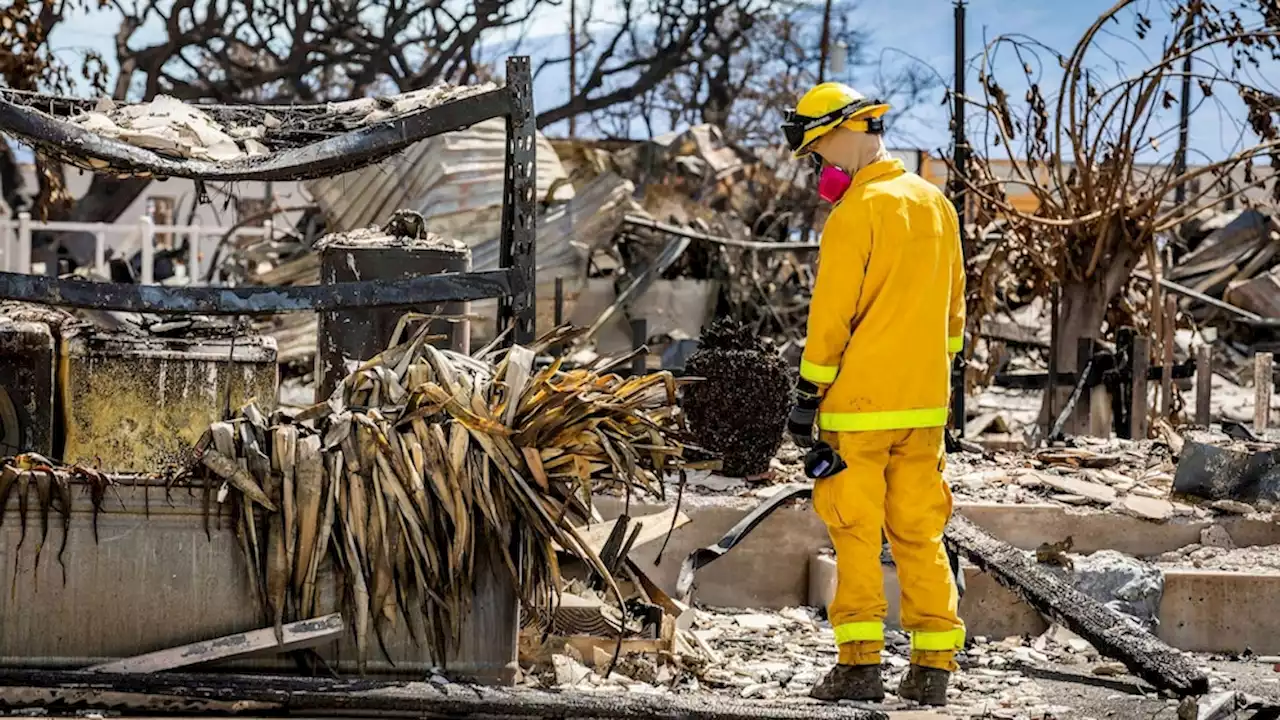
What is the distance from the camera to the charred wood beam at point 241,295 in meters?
4.57

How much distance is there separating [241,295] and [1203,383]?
7.49m

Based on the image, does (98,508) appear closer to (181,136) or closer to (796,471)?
(181,136)

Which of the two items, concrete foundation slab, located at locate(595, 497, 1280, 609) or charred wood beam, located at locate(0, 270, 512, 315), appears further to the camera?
concrete foundation slab, located at locate(595, 497, 1280, 609)

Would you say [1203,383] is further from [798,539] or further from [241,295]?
[241,295]

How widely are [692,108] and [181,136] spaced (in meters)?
23.7

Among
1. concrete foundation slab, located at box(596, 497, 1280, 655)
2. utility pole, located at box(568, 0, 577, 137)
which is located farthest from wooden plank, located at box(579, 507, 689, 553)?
utility pole, located at box(568, 0, 577, 137)

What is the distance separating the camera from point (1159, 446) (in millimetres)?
9039

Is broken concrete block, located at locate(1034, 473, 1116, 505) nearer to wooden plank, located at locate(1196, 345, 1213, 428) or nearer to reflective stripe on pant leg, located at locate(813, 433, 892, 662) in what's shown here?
wooden plank, located at locate(1196, 345, 1213, 428)

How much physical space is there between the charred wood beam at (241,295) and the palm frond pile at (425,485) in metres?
0.36

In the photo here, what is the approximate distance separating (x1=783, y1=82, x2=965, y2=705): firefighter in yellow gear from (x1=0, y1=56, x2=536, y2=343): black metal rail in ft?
3.13

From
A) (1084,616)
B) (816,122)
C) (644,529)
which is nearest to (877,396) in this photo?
(816,122)

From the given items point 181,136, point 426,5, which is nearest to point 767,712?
point 181,136

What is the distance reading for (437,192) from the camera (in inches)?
634

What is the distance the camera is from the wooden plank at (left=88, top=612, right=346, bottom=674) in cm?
426
